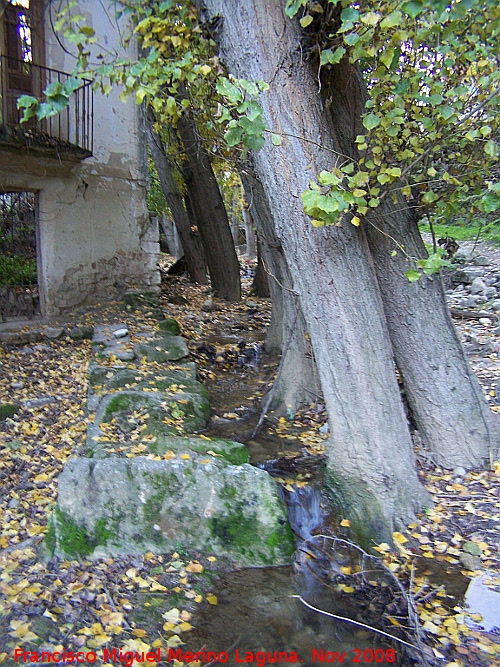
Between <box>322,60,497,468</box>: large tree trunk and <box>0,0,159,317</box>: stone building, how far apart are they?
486 cm

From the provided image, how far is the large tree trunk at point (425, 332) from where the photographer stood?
4.61 meters

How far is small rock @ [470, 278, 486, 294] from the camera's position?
10.1 meters

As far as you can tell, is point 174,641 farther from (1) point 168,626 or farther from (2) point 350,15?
(2) point 350,15

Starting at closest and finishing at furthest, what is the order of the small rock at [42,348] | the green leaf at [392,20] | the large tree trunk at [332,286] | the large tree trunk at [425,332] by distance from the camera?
the green leaf at [392,20] < the large tree trunk at [332,286] < the large tree trunk at [425,332] < the small rock at [42,348]

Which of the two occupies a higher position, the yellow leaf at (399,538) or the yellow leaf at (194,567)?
the yellow leaf at (399,538)

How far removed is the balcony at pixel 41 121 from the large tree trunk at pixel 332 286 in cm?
430

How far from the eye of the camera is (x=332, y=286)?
409cm

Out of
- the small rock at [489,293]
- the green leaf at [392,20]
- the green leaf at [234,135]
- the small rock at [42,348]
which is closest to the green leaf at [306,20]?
the green leaf at [392,20]

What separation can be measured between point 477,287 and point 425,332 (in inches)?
247

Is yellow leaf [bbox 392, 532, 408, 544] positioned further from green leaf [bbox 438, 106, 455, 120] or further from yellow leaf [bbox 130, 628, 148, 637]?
green leaf [bbox 438, 106, 455, 120]

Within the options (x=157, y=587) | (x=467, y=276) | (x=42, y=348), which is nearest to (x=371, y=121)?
(x=157, y=587)

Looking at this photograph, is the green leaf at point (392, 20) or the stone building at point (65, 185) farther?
the stone building at point (65, 185)

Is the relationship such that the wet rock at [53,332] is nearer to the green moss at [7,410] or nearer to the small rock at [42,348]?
the small rock at [42,348]

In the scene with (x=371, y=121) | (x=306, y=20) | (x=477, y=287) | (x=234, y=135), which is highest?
(x=306, y=20)
